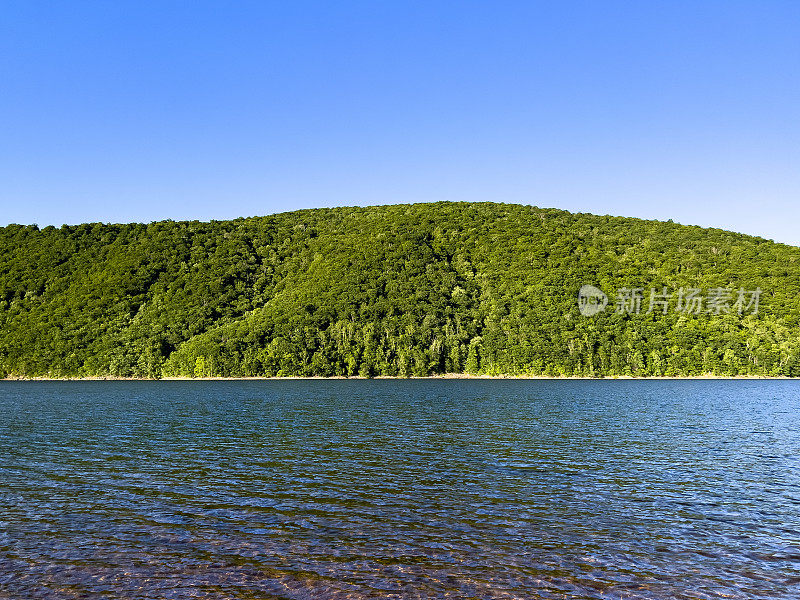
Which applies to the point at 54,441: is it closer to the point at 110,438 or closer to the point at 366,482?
the point at 110,438

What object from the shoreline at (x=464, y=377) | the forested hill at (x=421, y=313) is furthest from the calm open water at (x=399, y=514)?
the forested hill at (x=421, y=313)

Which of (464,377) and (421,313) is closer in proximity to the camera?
(464,377)

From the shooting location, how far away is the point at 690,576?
14922 mm

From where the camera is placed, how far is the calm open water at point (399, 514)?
14656 mm

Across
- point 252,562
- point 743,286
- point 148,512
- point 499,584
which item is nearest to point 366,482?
point 148,512

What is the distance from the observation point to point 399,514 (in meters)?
20.7

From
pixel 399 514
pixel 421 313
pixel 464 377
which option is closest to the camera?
pixel 399 514

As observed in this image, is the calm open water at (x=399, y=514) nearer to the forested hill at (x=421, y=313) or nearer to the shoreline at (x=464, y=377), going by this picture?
the shoreline at (x=464, y=377)

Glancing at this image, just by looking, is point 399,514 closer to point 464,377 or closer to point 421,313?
point 464,377

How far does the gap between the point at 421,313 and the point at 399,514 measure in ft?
494

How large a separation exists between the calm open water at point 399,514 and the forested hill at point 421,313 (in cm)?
11601

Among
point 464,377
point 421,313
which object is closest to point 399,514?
point 464,377

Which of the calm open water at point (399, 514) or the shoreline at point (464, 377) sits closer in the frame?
the calm open water at point (399, 514)

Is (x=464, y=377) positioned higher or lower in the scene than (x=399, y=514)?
lower
